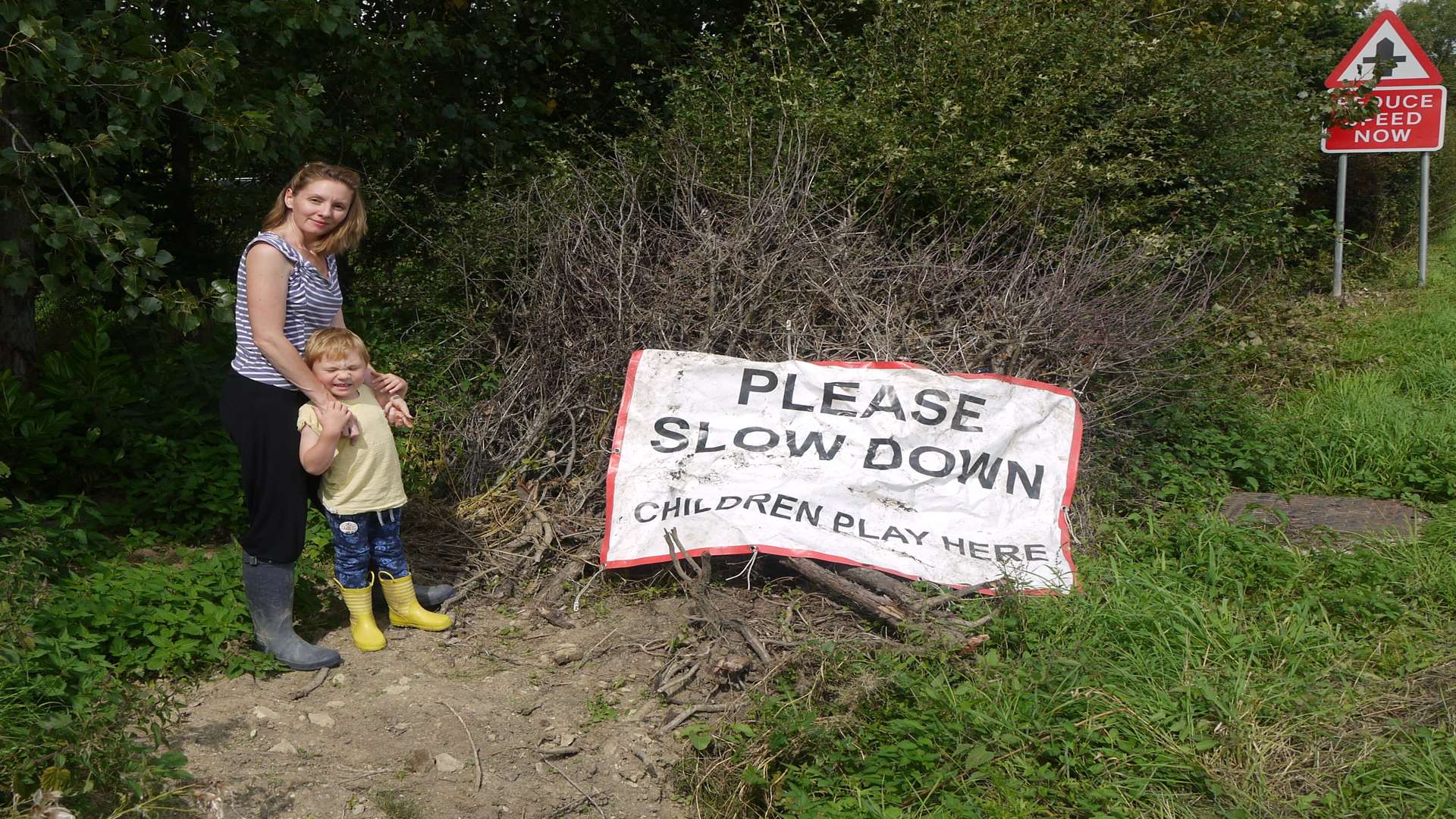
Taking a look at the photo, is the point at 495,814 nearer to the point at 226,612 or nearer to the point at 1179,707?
the point at 226,612

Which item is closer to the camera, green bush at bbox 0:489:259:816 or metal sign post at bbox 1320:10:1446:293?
green bush at bbox 0:489:259:816

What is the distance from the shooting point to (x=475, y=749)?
3801 mm

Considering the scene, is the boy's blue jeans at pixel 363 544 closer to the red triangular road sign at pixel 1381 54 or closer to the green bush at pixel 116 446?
the green bush at pixel 116 446

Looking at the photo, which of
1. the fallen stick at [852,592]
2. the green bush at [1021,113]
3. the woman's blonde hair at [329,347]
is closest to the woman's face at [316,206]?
the woman's blonde hair at [329,347]

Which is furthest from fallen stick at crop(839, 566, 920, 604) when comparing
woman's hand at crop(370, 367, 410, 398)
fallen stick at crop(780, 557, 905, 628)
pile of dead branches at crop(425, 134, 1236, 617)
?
woman's hand at crop(370, 367, 410, 398)

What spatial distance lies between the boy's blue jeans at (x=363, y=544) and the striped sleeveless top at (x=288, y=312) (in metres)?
0.56

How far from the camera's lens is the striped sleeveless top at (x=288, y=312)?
12.9ft

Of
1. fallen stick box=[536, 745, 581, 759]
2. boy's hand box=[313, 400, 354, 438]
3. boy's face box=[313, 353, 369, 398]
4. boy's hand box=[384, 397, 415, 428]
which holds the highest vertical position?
boy's face box=[313, 353, 369, 398]

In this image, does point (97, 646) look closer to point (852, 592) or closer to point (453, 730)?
point (453, 730)

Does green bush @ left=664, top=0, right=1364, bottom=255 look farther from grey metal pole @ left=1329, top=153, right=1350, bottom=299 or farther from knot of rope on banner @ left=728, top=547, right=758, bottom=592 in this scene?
knot of rope on banner @ left=728, top=547, right=758, bottom=592

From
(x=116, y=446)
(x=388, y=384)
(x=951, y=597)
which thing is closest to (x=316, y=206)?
(x=388, y=384)

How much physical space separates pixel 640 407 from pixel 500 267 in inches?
71.6

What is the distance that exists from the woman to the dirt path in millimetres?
299

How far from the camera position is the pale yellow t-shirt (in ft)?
13.7
